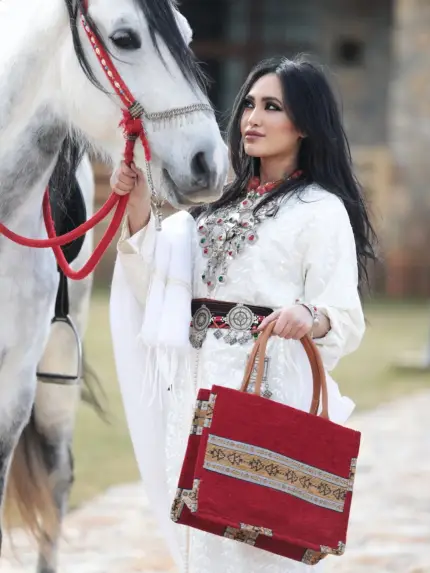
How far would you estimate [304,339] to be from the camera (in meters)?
3.10

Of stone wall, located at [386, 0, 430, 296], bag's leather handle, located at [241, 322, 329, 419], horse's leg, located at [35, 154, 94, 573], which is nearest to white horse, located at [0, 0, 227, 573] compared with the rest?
bag's leather handle, located at [241, 322, 329, 419]

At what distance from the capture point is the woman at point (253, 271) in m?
3.22

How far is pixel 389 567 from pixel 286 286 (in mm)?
1970

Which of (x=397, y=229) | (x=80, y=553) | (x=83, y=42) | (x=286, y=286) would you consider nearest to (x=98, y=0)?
(x=83, y=42)

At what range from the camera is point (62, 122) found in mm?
3049

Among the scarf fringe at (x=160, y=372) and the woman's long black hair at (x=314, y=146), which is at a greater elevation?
the woman's long black hair at (x=314, y=146)

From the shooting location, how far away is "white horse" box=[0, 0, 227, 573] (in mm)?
2859

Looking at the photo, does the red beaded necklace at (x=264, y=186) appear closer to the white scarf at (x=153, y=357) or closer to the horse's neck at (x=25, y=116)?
the white scarf at (x=153, y=357)

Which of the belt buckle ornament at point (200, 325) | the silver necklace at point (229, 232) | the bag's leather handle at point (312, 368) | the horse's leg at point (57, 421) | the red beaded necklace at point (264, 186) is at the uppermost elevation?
the red beaded necklace at point (264, 186)

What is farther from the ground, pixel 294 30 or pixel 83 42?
pixel 294 30

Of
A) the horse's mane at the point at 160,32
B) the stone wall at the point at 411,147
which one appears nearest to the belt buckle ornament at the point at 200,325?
the horse's mane at the point at 160,32

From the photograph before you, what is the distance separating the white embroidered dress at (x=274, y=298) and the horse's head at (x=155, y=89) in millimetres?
427

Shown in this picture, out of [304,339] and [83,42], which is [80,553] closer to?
[304,339]

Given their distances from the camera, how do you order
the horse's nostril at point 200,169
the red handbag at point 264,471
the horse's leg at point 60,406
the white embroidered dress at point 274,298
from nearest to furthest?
the horse's nostril at point 200,169
the red handbag at point 264,471
the white embroidered dress at point 274,298
the horse's leg at point 60,406
